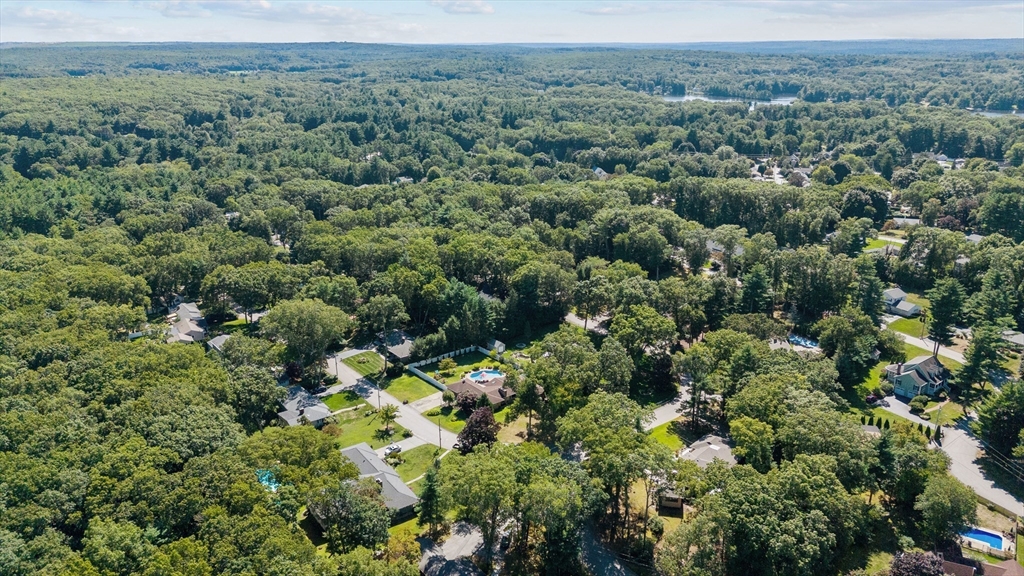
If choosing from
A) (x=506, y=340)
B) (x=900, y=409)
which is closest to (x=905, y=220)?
(x=900, y=409)

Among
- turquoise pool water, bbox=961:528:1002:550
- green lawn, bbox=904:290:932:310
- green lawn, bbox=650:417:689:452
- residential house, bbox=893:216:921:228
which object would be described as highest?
residential house, bbox=893:216:921:228

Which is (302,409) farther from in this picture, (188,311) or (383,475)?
(188,311)

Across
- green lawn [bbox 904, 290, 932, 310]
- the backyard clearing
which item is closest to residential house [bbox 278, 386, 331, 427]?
the backyard clearing

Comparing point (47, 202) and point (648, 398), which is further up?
Result: point (47, 202)

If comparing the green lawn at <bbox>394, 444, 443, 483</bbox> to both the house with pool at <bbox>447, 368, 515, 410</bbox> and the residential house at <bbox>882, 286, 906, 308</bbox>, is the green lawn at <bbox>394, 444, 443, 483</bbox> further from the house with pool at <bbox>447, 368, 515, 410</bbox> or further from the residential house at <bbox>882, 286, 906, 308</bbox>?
the residential house at <bbox>882, 286, 906, 308</bbox>

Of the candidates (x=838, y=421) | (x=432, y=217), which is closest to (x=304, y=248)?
(x=432, y=217)

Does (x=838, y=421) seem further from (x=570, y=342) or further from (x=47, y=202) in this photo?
(x=47, y=202)
